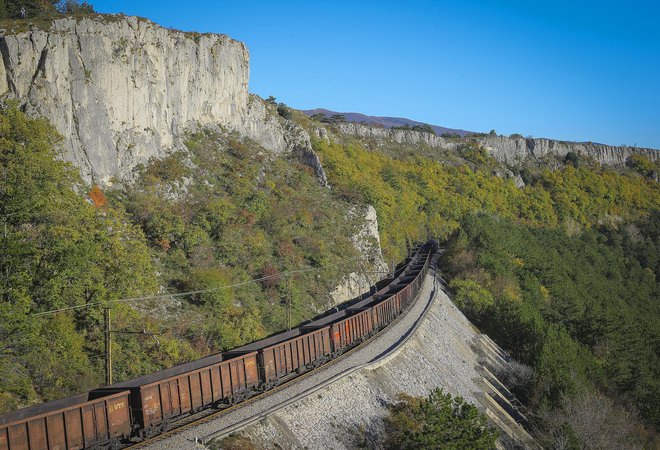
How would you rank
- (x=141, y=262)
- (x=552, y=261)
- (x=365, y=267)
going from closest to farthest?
(x=141, y=262)
(x=365, y=267)
(x=552, y=261)

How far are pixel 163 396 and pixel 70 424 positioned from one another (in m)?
3.65

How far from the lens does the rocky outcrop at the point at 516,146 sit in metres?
145

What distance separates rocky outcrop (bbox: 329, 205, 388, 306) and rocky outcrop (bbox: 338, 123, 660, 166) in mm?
61053

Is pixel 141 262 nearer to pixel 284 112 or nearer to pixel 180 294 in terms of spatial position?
pixel 180 294

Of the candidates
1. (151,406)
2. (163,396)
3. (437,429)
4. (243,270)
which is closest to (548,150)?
(243,270)

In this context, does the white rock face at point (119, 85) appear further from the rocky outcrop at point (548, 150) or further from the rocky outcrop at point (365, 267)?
the rocky outcrop at point (548, 150)

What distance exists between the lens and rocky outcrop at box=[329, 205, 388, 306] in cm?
5734

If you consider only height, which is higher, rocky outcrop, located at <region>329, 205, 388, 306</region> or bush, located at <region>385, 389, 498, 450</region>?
rocky outcrop, located at <region>329, 205, 388, 306</region>

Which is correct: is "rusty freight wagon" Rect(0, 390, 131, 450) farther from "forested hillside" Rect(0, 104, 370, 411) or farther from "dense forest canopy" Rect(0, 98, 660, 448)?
"forested hillside" Rect(0, 104, 370, 411)

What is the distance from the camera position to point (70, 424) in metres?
18.6

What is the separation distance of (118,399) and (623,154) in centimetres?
20023

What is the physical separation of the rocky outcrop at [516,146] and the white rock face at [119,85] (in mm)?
61762

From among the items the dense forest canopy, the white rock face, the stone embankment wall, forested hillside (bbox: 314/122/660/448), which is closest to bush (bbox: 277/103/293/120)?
the dense forest canopy

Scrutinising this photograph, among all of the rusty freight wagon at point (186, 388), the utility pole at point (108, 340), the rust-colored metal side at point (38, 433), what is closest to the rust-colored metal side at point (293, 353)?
the rusty freight wagon at point (186, 388)
